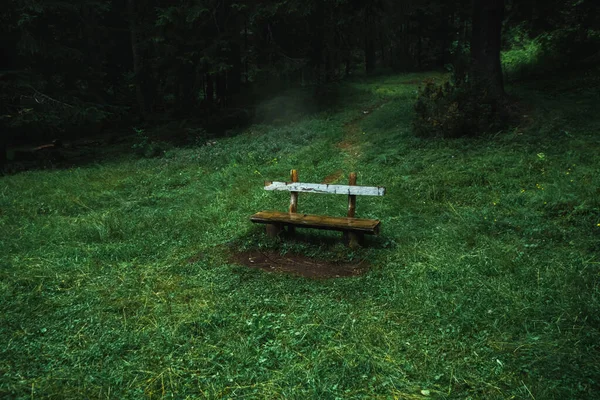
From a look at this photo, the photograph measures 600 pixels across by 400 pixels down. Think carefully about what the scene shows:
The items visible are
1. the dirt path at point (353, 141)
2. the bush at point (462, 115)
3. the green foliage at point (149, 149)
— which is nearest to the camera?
the bush at point (462, 115)

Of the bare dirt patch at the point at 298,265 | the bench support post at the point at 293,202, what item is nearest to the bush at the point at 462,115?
the bench support post at the point at 293,202

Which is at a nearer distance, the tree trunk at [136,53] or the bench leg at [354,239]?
the bench leg at [354,239]

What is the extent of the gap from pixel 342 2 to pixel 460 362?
1171cm

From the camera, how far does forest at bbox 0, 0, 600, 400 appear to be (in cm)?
399

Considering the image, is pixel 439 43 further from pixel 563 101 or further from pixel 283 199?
pixel 283 199

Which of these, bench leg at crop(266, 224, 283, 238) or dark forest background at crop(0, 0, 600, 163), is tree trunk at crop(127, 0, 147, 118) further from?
bench leg at crop(266, 224, 283, 238)

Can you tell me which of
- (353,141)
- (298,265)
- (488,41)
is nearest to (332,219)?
(298,265)

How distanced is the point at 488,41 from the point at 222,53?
9.57 meters

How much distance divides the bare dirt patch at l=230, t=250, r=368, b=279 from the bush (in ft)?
20.8

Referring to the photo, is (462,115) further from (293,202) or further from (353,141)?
(293,202)

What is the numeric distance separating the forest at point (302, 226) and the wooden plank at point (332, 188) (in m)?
0.03

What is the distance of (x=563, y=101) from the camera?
42.4 ft

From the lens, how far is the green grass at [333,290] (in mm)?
3836

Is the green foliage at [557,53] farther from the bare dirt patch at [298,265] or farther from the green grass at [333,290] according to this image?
the bare dirt patch at [298,265]
